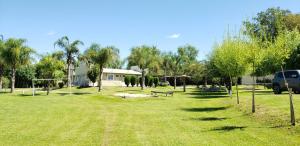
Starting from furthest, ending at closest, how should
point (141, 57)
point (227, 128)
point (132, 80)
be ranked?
point (132, 80)
point (141, 57)
point (227, 128)

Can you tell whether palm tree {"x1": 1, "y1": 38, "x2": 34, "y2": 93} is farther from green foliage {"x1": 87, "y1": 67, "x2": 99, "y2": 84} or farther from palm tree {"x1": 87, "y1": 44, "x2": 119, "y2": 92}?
green foliage {"x1": 87, "y1": 67, "x2": 99, "y2": 84}

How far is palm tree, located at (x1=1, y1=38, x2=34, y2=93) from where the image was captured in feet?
145

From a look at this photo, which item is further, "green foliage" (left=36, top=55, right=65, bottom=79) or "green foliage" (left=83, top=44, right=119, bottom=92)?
"green foliage" (left=83, top=44, right=119, bottom=92)

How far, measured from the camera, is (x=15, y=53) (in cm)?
4416

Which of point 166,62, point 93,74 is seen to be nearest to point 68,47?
point 93,74

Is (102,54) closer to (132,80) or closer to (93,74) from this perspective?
(93,74)

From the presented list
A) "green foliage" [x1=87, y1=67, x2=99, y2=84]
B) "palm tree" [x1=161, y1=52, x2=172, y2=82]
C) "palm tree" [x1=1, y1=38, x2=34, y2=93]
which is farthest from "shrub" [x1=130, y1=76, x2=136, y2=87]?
"palm tree" [x1=1, y1=38, x2=34, y2=93]

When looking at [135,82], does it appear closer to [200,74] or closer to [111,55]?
[200,74]

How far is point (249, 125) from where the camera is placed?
14.1 metres

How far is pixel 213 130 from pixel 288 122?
3.47 m

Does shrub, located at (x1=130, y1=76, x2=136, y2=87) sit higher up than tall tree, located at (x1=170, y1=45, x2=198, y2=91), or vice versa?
tall tree, located at (x1=170, y1=45, x2=198, y2=91)

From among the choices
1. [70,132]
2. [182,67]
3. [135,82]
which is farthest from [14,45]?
[182,67]

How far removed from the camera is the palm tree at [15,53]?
1746 inches

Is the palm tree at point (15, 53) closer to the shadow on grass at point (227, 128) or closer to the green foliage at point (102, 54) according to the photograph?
the green foliage at point (102, 54)
